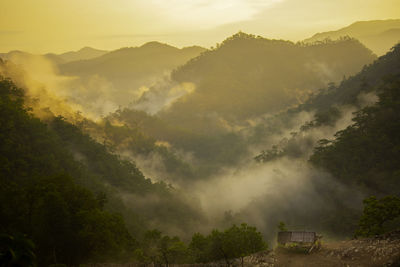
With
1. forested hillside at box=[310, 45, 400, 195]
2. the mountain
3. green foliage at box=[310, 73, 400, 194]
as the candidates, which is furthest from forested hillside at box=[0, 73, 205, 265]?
the mountain

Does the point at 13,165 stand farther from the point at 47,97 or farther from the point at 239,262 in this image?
the point at 47,97

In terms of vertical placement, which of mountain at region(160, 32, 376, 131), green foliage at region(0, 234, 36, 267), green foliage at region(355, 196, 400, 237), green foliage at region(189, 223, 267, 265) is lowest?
green foliage at region(189, 223, 267, 265)

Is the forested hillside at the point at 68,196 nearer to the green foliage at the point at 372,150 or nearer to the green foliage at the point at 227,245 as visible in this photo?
the green foliage at the point at 227,245

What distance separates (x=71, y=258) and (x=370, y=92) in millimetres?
72340

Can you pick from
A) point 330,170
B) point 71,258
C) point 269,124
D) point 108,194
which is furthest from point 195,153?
point 71,258

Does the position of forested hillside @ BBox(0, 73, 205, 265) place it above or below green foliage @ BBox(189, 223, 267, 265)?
above

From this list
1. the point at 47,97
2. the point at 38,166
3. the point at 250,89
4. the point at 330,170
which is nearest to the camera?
the point at 38,166

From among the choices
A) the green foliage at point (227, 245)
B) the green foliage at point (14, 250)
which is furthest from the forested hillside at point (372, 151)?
the green foliage at point (14, 250)

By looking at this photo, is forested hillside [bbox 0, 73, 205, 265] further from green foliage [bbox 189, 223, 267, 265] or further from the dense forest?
green foliage [bbox 189, 223, 267, 265]

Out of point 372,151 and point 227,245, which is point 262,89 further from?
point 227,245

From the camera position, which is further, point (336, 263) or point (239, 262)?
point (239, 262)

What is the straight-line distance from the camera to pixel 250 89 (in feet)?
655

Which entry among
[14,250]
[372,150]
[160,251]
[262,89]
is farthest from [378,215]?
[262,89]

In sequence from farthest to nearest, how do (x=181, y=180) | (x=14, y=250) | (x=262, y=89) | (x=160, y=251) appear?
(x=262, y=89) → (x=181, y=180) → (x=160, y=251) → (x=14, y=250)
